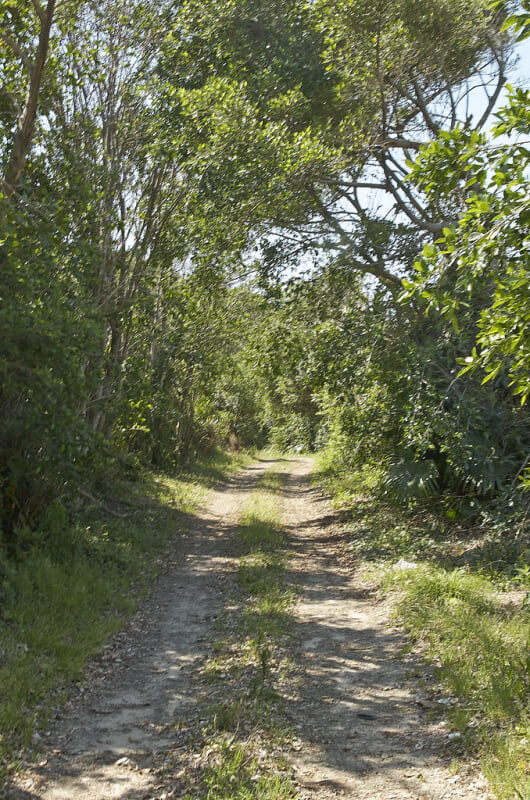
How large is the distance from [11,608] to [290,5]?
1146cm

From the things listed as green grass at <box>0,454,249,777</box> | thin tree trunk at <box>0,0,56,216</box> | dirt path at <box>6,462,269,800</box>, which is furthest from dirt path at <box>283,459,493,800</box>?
thin tree trunk at <box>0,0,56,216</box>

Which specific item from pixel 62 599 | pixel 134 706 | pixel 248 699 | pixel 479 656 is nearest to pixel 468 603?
pixel 479 656

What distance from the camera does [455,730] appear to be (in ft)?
16.3

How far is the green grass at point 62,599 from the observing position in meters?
5.50

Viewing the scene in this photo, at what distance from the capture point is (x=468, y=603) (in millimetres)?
7465

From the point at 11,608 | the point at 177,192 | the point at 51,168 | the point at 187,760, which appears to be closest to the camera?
the point at 187,760

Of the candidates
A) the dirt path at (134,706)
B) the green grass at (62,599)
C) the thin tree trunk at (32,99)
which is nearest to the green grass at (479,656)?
the dirt path at (134,706)

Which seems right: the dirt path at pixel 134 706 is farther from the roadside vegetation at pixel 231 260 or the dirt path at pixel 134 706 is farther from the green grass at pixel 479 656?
the green grass at pixel 479 656

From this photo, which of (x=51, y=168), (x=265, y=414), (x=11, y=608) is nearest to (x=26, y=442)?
(x=11, y=608)

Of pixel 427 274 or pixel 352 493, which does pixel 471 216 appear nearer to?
pixel 427 274

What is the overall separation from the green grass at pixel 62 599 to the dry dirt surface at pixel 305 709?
8.5 inches

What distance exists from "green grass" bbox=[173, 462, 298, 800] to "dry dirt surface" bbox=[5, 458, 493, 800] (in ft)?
0.54

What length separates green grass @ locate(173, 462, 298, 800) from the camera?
4.35 m

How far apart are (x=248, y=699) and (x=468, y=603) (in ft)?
10.4
